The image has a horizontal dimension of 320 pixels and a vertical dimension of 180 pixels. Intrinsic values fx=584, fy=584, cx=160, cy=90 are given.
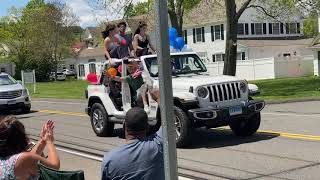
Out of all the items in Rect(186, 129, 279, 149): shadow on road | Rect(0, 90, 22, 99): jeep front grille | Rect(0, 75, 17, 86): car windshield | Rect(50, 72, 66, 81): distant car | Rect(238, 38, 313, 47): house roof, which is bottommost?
Rect(50, 72, 66, 81): distant car

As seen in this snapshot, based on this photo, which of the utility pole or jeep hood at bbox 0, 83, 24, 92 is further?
jeep hood at bbox 0, 83, 24, 92

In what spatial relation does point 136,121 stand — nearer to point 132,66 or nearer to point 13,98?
point 132,66

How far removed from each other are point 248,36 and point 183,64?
48.2 m

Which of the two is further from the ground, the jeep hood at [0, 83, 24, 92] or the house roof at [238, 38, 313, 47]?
the house roof at [238, 38, 313, 47]

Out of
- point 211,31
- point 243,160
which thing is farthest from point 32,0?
point 243,160

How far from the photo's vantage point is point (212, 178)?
27.3ft

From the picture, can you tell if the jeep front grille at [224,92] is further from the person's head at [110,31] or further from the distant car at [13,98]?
the distant car at [13,98]

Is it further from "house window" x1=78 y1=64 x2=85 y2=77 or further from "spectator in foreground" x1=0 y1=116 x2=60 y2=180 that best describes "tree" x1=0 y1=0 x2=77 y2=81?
"spectator in foreground" x1=0 y1=116 x2=60 y2=180

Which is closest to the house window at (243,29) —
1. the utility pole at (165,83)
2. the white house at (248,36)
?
the white house at (248,36)

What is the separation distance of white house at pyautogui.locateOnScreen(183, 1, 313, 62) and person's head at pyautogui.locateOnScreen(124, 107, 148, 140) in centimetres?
5191

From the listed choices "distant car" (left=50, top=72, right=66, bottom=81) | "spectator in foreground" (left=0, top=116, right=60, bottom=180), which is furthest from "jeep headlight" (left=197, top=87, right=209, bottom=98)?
"distant car" (left=50, top=72, right=66, bottom=81)

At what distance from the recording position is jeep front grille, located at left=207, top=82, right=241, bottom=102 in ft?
36.9

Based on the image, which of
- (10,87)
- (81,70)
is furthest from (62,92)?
(81,70)

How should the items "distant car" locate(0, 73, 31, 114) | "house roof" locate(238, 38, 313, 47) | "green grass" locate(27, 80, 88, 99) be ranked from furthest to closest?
"house roof" locate(238, 38, 313, 47), "green grass" locate(27, 80, 88, 99), "distant car" locate(0, 73, 31, 114)
